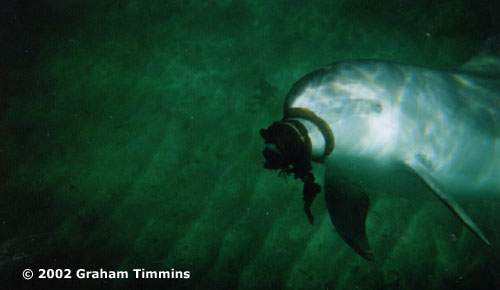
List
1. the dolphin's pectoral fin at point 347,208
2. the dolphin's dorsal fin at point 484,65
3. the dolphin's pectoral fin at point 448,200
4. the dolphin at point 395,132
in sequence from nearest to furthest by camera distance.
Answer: the dolphin's pectoral fin at point 448,200 < the dolphin at point 395,132 < the dolphin's pectoral fin at point 347,208 < the dolphin's dorsal fin at point 484,65

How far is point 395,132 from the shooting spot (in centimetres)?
258

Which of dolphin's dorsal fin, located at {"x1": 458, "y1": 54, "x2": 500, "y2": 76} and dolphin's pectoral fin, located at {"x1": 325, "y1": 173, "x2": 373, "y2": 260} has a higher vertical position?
dolphin's dorsal fin, located at {"x1": 458, "y1": 54, "x2": 500, "y2": 76}

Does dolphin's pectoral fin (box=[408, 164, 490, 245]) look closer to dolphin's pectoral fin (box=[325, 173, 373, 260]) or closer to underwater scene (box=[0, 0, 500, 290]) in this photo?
underwater scene (box=[0, 0, 500, 290])

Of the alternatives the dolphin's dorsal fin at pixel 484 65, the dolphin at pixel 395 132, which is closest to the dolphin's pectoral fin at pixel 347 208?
the dolphin at pixel 395 132

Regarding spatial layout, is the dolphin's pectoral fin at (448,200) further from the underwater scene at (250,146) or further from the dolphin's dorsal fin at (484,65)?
the dolphin's dorsal fin at (484,65)

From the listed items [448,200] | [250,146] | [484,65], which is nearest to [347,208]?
[448,200]

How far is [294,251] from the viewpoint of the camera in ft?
10.4

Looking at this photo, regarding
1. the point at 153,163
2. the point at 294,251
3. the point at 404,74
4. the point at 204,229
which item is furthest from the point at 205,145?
the point at 404,74

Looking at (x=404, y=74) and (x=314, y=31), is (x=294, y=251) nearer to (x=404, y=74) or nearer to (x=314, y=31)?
(x=404, y=74)

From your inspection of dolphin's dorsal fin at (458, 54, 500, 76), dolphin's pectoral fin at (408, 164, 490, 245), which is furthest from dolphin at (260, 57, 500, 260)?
dolphin's dorsal fin at (458, 54, 500, 76)

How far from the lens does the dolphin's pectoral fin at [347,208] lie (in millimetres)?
2549

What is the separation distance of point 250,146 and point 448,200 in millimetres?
2285

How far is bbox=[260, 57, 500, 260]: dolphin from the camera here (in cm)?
242

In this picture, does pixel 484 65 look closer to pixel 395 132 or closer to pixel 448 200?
pixel 395 132
